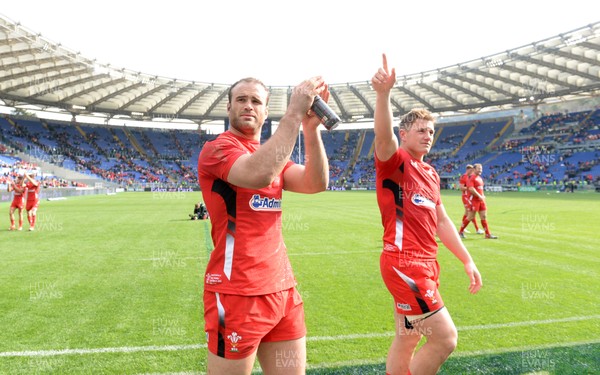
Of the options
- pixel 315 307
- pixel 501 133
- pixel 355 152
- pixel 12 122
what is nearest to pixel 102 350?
pixel 315 307

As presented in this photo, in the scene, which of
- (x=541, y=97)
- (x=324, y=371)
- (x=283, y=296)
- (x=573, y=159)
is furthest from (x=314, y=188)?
(x=573, y=159)

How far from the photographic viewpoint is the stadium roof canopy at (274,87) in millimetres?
33875

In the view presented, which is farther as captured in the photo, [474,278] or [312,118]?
[474,278]

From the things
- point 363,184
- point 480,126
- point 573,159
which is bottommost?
point 363,184

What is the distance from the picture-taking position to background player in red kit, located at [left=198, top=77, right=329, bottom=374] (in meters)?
2.10

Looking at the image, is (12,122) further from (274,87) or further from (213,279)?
(213,279)

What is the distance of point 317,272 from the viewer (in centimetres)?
770

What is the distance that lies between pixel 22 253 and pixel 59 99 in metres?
44.3

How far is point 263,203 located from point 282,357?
2.74 ft

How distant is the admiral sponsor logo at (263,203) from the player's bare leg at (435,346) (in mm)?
1432

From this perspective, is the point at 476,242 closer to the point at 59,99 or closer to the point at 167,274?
the point at 167,274

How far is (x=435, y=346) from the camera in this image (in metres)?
2.85

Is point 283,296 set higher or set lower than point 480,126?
lower

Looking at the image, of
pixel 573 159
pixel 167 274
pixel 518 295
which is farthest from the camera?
pixel 573 159
